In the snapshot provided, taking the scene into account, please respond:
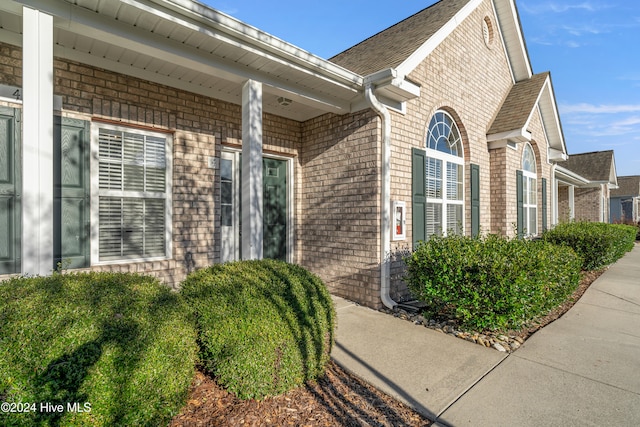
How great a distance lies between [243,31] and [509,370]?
4457 mm

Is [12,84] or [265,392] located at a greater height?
[12,84]

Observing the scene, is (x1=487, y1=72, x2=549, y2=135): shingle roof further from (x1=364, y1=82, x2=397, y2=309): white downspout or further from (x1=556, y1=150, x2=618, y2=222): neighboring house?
(x1=556, y1=150, x2=618, y2=222): neighboring house

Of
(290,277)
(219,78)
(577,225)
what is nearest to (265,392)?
(290,277)

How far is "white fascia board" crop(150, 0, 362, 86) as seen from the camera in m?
3.14

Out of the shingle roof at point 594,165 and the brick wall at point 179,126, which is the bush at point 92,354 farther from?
the shingle roof at point 594,165

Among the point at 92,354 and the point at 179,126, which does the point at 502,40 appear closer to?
the point at 179,126

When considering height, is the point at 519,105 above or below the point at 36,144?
above

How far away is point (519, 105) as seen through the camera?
8.21 m

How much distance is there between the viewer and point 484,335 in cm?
405

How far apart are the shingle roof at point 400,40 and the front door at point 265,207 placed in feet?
7.77

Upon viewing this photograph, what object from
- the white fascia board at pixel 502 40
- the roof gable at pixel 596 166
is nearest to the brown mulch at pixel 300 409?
the white fascia board at pixel 502 40

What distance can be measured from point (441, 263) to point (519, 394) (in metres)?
1.70

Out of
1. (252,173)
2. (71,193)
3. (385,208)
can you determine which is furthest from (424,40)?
(71,193)

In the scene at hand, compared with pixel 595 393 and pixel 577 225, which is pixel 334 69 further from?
pixel 577 225
